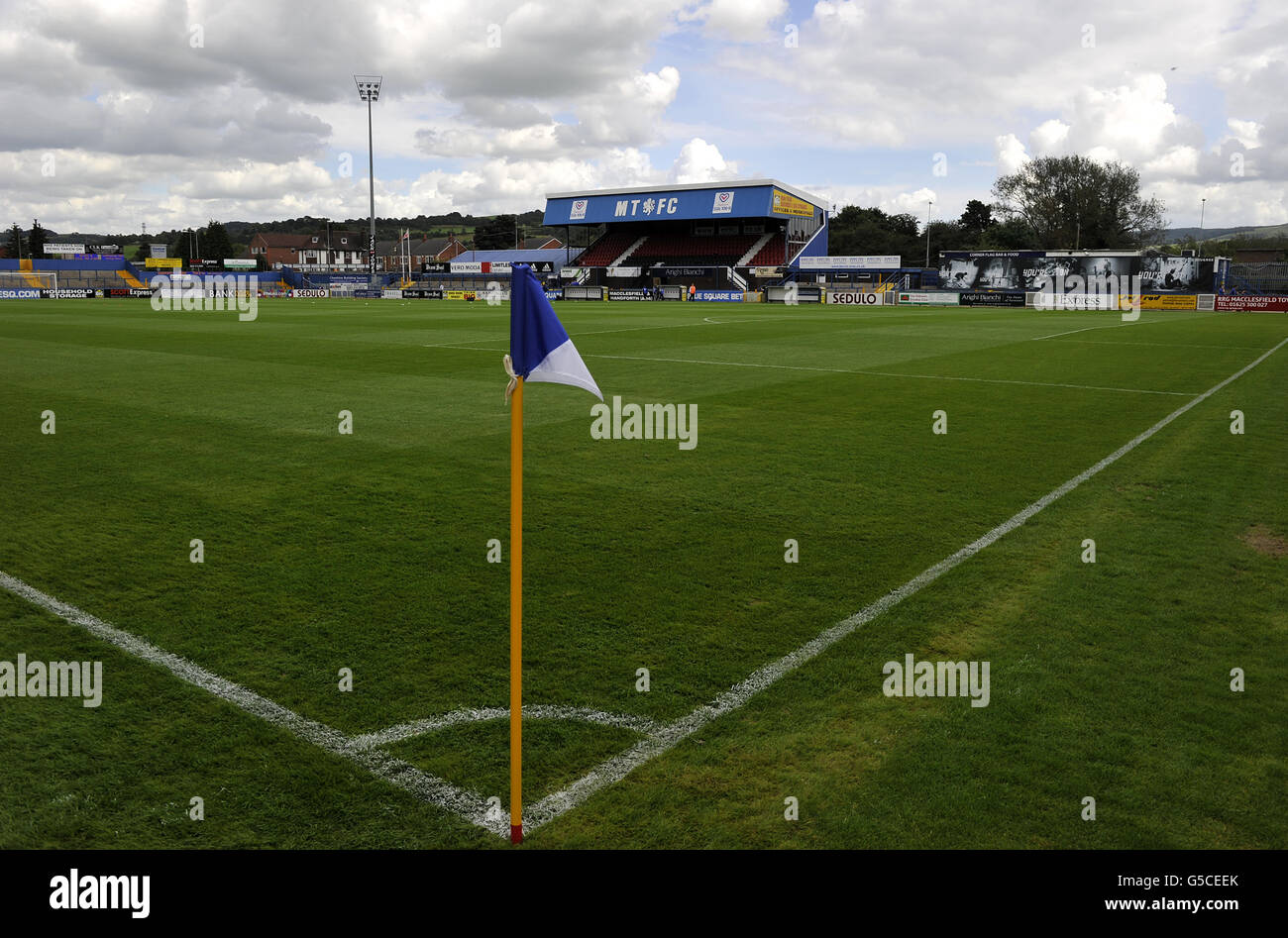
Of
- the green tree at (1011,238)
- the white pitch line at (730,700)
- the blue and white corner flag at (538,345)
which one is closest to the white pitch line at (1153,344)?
Result: the white pitch line at (730,700)

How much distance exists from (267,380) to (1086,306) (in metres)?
48.7

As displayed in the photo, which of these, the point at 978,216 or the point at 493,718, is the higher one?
the point at 978,216

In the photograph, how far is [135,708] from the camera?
15.4ft

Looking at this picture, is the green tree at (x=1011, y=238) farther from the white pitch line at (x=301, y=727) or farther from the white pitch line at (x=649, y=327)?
the white pitch line at (x=301, y=727)

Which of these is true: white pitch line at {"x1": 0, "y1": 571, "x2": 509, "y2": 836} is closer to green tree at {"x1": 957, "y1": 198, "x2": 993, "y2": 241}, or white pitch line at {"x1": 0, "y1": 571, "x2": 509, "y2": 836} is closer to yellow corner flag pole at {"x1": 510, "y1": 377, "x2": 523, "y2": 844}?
yellow corner flag pole at {"x1": 510, "y1": 377, "x2": 523, "y2": 844}

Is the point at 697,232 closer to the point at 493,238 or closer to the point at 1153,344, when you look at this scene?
the point at 1153,344

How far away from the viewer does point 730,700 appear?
16.0 feet

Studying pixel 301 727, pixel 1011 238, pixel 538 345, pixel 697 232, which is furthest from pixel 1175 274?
pixel 301 727

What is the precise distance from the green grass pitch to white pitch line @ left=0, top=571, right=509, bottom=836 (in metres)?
0.07

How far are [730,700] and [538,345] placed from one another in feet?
7.35

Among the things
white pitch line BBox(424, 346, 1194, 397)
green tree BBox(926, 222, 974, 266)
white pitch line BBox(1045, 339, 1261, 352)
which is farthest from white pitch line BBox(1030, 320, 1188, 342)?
green tree BBox(926, 222, 974, 266)

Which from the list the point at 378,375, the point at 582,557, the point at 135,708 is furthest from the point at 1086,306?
the point at 135,708
